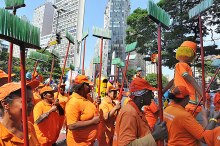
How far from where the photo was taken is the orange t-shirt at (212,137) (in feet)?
6.48

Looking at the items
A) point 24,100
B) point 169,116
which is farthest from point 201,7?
point 24,100

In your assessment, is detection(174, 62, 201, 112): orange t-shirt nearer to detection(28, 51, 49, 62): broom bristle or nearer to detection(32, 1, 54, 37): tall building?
detection(28, 51, 49, 62): broom bristle

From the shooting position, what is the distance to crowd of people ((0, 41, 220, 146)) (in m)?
1.61

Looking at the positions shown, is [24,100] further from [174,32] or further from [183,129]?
[174,32]

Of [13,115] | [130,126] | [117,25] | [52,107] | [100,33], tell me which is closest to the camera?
[13,115]

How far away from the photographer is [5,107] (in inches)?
61.7

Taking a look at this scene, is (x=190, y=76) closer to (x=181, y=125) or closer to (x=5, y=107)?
(x=181, y=125)

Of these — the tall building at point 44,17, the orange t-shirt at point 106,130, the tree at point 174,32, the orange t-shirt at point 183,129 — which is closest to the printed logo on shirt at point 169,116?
the orange t-shirt at point 183,129

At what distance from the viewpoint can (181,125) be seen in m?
2.37

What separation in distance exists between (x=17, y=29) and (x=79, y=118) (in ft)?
6.66

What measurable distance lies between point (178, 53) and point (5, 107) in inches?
127

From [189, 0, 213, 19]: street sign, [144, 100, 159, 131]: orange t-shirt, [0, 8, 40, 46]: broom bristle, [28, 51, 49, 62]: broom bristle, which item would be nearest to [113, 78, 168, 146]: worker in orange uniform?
[0, 8, 40, 46]: broom bristle

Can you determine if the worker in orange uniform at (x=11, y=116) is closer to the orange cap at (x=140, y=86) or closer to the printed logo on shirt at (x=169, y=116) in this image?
the orange cap at (x=140, y=86)

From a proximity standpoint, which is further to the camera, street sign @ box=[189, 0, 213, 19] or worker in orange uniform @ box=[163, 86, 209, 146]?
street sign @ box=[189, 0, 213, 19]
